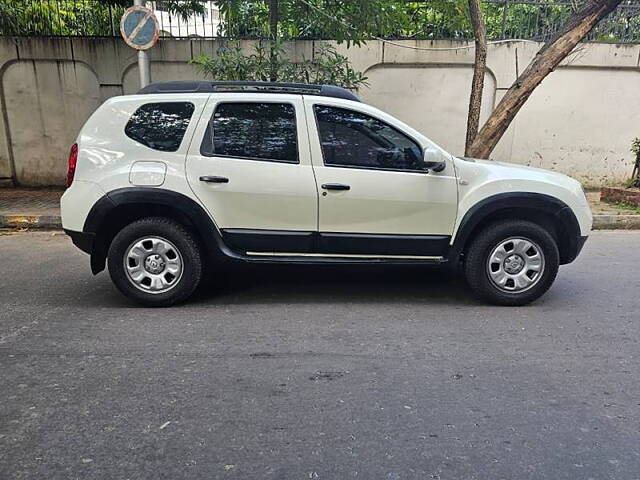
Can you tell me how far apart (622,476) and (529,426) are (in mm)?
488

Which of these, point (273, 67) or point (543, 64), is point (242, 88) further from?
point (543, 64)

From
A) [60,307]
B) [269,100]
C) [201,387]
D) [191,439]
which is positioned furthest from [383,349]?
[60,307]

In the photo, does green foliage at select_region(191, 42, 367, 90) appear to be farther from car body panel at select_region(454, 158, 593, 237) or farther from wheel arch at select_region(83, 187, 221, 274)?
car body panel at select_region(454, 158, 593, 237)

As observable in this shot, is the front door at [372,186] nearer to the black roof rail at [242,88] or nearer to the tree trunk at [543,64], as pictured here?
the black roof rail at [242,88]

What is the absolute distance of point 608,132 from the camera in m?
10.6

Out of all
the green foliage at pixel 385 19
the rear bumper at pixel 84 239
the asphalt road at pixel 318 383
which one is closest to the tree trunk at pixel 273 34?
the green foliage at pixel 385 19

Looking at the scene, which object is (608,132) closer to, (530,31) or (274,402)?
(530,31)

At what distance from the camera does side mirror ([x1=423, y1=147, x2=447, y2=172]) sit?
427cm

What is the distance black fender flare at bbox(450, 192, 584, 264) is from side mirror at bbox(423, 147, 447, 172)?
45 centimetres

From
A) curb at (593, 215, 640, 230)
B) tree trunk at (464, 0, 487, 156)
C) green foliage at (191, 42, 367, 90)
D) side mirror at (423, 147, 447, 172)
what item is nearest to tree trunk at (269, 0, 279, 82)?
green foliage at (191, 42, 367, 90)

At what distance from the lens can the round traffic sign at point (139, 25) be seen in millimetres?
7281

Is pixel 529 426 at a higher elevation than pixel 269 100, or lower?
lower

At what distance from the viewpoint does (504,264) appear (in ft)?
14.9

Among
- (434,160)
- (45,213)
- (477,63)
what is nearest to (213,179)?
(434,160)
